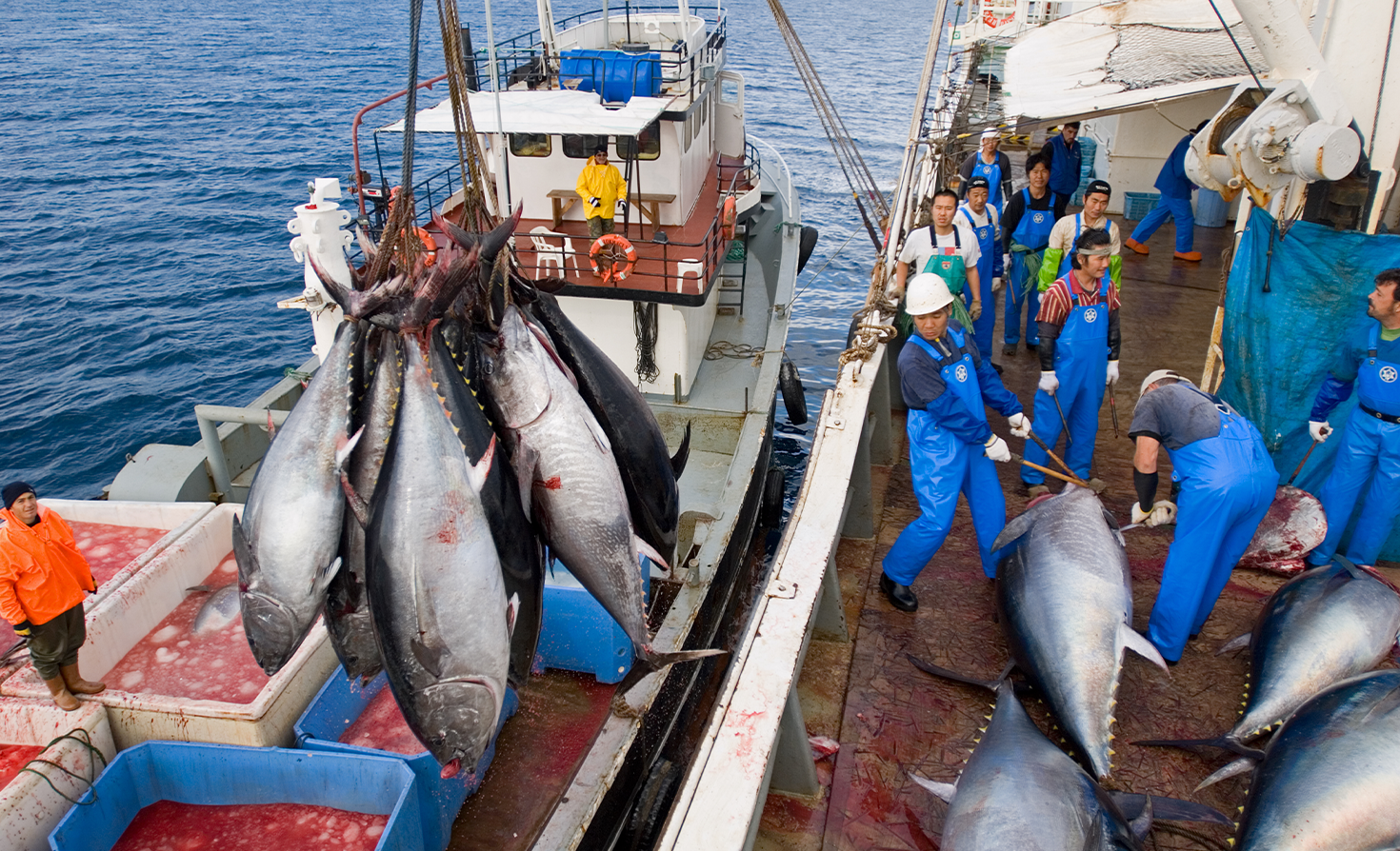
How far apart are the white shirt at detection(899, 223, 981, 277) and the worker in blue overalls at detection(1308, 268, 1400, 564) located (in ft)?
8.02

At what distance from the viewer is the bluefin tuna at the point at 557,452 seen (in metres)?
2.41

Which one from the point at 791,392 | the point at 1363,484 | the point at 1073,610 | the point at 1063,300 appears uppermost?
the point at 1063,300

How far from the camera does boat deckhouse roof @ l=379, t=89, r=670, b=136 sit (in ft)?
24.6

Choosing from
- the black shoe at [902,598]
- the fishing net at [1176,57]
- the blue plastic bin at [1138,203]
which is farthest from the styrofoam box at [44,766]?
the blue plastic bin at [1138,203]

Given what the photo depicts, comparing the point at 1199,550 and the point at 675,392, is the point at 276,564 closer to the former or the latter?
the point at 1199,550

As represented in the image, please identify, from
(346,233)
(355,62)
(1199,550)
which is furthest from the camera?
(355,62)

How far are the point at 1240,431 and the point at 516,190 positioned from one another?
7.68m

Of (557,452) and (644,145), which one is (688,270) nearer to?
(644,145)

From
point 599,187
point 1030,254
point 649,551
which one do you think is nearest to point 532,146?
point 599,187

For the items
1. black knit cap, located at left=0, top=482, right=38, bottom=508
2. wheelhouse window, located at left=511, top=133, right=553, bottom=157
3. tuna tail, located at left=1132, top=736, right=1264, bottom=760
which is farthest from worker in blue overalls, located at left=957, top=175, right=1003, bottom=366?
black knit cap, located at left=0, top=482, right=38, bottom=508

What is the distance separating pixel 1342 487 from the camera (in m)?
4.50

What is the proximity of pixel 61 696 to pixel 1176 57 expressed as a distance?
9.70m

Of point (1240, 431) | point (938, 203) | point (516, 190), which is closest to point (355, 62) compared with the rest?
point (516, 190)

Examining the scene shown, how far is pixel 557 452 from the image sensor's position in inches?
95.4
